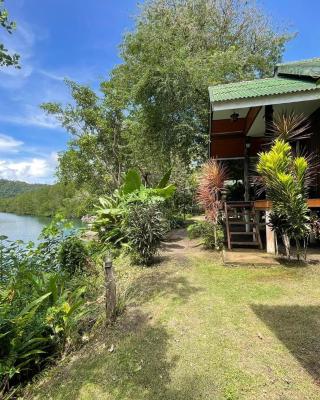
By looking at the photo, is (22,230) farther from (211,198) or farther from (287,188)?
(287,188)

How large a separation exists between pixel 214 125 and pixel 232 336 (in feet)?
24.7

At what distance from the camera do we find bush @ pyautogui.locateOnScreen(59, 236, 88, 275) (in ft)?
21.0

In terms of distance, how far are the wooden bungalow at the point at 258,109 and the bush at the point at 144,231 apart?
185 cm

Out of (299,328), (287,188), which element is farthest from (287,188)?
(299,328)

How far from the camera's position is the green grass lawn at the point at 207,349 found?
8.42ft

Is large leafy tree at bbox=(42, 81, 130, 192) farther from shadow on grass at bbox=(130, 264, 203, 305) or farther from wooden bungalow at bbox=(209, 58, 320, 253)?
shadow on grass at bbox=(130, 264, 203, 305)

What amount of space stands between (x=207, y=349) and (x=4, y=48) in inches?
155

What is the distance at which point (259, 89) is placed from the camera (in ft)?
22.1

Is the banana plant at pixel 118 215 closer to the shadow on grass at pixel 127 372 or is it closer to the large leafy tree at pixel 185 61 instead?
the shadow on grass at pixel 127 372

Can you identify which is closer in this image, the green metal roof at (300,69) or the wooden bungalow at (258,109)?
the wooden bungalow at (258,109)

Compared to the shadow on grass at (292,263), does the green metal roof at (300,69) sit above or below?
above

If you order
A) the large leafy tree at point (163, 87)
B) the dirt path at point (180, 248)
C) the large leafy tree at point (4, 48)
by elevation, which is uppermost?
the large leafy tree at point (163, 87)

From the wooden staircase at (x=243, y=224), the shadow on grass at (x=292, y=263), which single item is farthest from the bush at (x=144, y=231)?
the shadow on grass at (x=292, y=263)

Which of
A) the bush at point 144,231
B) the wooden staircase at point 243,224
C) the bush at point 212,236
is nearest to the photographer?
the bush at point 144,231
